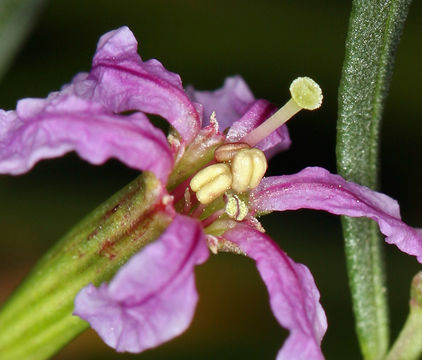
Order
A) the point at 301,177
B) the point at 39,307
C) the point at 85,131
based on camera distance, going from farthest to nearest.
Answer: the point at 301,177 < the point at 39,307 < the point at 85,131

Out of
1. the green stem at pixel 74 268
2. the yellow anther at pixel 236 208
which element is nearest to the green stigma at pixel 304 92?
the yellow anther at pixel 236 208

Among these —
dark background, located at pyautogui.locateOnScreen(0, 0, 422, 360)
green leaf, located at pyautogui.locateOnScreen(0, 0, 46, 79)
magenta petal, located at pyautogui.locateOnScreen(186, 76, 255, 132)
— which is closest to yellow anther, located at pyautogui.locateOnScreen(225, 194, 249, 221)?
magenta petal, located at pyautogui.locateOnScreen(186, 76, 255, 132)

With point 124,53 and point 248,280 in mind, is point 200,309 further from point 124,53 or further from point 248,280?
point 124,53

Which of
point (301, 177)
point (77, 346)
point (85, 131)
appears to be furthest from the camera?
point (77, 346)

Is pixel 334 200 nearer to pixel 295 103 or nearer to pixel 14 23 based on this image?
pixel 295 103

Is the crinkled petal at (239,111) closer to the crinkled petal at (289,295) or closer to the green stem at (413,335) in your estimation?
the crinkled petal at (289,295)

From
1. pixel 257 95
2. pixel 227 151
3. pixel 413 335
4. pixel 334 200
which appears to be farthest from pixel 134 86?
pixel 257 95

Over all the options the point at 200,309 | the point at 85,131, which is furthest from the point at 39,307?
the point at 200,309
